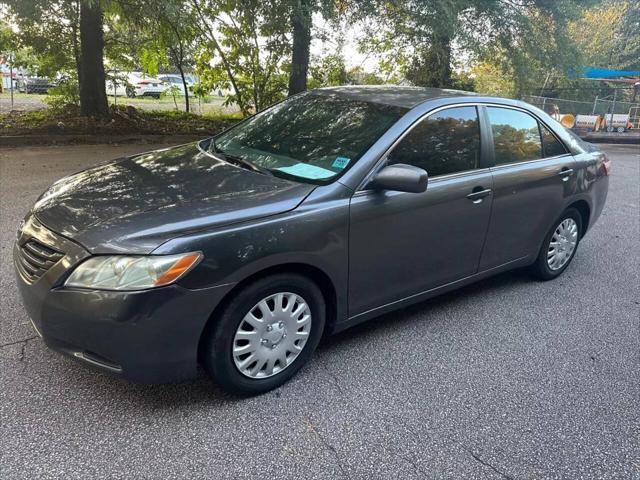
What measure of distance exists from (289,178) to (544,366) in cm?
194

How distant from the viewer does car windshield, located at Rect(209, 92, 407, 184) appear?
3127 mm

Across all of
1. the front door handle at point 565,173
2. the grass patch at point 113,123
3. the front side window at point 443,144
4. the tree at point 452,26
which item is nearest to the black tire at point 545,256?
the front door handle at point 565,173

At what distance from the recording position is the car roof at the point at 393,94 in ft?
11.6

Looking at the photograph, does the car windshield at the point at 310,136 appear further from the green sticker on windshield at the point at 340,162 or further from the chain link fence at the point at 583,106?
the chain link fence at the point at 583,106

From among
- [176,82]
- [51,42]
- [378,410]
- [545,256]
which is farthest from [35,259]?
[176,82]

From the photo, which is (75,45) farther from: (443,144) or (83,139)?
(443,144)

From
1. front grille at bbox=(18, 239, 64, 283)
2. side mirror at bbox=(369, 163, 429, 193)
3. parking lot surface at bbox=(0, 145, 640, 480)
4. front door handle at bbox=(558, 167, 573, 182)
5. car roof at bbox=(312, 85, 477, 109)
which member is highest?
Answer: car roof at bbox=(312, 85, 477, 109)

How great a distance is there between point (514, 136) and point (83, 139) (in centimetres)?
899

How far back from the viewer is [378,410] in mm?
2756

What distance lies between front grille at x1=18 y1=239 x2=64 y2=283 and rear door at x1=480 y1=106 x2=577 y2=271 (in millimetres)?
2764

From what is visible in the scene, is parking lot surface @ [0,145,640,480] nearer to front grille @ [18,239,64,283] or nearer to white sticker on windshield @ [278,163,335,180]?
front grille @ [18,239,64,283]

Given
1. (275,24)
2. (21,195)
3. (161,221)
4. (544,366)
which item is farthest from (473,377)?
(275,24)

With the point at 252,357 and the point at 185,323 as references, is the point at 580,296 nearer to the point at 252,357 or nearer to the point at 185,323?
the point at 252,357

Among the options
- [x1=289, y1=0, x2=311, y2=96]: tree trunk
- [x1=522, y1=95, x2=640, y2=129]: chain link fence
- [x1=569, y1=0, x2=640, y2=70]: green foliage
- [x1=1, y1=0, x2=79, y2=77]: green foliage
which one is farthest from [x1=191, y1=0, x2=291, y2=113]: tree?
[x1=569, y1=0, x2=640, y2=70]: green foliage
